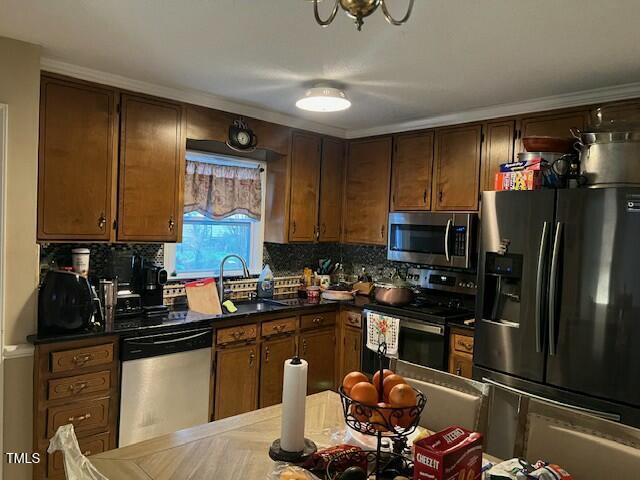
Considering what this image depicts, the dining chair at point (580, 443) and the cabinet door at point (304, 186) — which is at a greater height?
the cabinet door at point (304, 186)

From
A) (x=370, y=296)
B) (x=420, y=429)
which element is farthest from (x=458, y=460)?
(x=370, y=296)

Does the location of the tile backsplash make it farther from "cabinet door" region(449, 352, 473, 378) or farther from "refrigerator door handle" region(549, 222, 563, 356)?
"refrigerator door handle" region(549, 222, 563, 356)

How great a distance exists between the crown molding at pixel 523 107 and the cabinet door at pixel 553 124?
5 cm

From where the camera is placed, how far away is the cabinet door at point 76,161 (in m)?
2.64

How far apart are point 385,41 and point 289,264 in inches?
98.2

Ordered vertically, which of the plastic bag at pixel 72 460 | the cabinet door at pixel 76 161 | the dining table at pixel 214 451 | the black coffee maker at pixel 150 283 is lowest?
the dining table at pixel 214 451

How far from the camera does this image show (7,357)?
239cm

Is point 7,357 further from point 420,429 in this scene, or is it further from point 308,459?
point 420,429

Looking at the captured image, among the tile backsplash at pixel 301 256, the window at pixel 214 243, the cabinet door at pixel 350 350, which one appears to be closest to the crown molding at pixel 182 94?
the window at pixel 214 243

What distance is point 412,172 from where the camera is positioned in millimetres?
3820

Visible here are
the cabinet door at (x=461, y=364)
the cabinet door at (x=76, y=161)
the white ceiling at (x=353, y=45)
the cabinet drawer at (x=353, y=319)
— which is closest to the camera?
the white ceiling at (x=353, y=45)

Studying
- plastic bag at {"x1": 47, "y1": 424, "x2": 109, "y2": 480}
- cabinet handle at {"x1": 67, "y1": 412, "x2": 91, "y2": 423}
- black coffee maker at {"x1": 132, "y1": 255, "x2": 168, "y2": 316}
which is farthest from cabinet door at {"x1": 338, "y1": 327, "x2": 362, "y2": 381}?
plastic bag at {"x1": 47, "y1": 424, "x2": 109, "y2": 480}

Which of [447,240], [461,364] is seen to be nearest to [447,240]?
[447,240]

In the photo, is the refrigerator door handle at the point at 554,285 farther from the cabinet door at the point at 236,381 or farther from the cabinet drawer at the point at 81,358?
the cabinet drawer at the point at 81,358
